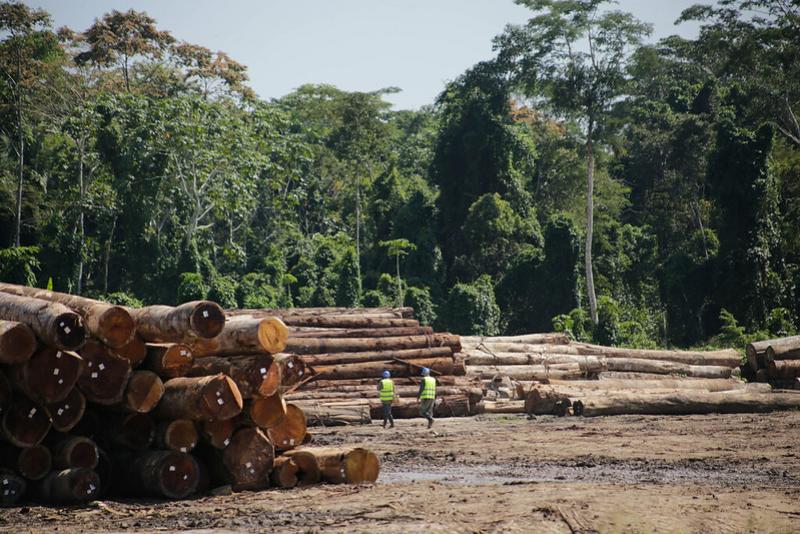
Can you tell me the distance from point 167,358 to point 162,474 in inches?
51.2

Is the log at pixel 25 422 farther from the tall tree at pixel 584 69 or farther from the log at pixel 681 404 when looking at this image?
the tall tree at pixel 584 69

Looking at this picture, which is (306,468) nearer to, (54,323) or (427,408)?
(54,323)

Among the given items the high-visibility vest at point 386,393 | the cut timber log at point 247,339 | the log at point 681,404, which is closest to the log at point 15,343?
the cut timber log at point 247,339

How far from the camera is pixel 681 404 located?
73.5 feet

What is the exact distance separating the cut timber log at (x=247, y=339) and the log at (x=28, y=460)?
2012mm

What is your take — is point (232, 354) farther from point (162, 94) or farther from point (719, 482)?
point (162, 94)

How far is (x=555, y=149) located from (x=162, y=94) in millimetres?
19271

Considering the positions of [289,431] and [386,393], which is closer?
[289,431]

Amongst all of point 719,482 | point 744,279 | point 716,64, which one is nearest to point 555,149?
point 744,279

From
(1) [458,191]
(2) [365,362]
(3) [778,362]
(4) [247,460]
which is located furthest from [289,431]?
(1) [458,191]

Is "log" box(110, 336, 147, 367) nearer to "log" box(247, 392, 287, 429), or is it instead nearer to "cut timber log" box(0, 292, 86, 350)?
"cut timber log" box(0, 292, 86, 350)

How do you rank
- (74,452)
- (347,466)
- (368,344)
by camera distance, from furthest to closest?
(368,344) < (347,466) < (74,452)

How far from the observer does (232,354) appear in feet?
39.6

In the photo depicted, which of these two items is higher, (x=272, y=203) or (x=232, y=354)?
(x=272, y=203)
